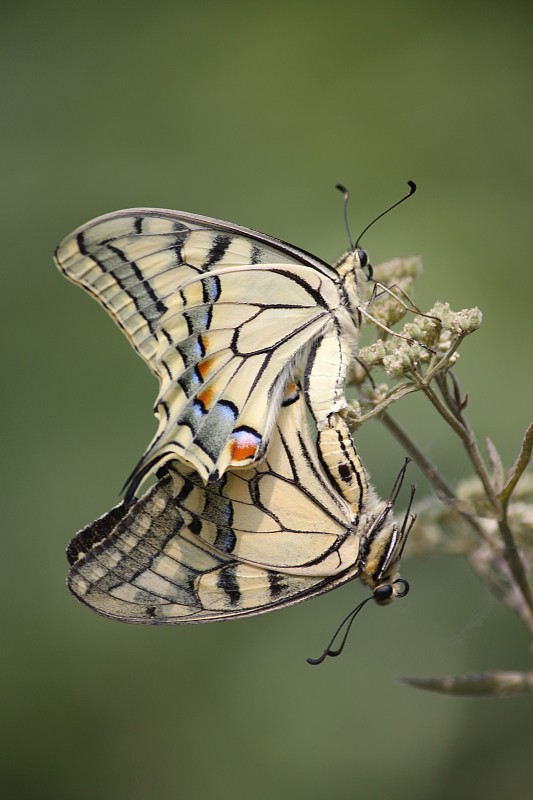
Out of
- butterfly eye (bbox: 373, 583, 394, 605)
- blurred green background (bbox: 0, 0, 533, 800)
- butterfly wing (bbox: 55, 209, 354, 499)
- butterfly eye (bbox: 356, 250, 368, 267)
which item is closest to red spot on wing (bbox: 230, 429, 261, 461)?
butterfly wing (bbox: 55, 209, 354, 499)

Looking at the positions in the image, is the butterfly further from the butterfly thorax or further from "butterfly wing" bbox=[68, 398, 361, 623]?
the butterfly thorax

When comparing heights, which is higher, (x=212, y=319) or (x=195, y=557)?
(x=212, y=319)

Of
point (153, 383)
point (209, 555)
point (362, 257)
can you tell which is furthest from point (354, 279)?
point (153, 383)

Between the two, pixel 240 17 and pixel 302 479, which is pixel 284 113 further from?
pixel 302 479

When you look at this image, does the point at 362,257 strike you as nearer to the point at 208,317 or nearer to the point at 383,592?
the point at 208,317

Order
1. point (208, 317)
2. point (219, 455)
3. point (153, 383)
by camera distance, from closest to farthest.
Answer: point (219, 455) → point (208, 317) → point (153, 383)

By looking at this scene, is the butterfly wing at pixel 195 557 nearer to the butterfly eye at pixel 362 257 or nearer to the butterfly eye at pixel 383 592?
the butterfly eye at pixel 383 592

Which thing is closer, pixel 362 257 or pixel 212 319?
pixel 212 319
